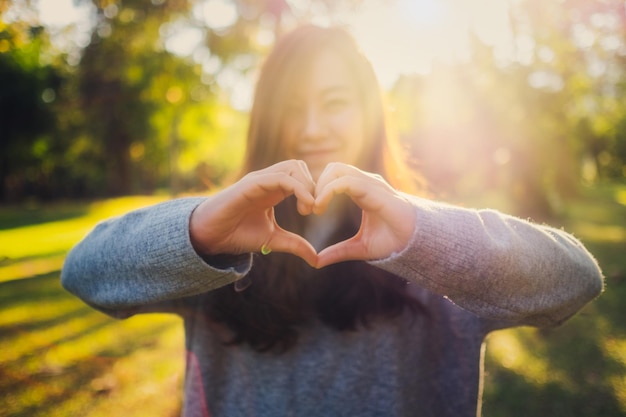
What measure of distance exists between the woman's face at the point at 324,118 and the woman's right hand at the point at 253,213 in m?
0.74

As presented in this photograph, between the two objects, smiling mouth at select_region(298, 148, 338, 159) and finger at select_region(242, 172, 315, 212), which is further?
smiling mouth at select_region(298, 148, 338, 159)

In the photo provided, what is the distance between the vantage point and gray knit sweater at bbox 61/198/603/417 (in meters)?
1.26

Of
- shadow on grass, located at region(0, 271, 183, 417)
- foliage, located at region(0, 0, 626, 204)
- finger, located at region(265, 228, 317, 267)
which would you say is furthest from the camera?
foliage, located at region(0, 0, 626, 204)

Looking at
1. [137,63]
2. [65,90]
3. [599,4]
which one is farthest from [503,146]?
[65,90]

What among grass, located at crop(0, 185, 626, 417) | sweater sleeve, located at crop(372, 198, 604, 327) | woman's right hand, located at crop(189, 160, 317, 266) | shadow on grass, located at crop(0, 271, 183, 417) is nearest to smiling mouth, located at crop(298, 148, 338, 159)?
woman's right hand, located at crop(189, 160, 317, 266)

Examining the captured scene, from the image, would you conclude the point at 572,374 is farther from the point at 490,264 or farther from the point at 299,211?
the point at 299,211

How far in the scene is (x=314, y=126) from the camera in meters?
2.05

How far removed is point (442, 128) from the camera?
70.8ft

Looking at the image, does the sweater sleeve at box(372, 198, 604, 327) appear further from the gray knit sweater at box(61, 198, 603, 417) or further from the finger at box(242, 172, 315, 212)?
the finger at box(242, 172, 315, 212)

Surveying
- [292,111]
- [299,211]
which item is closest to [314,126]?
[292,111]

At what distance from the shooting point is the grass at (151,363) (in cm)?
377

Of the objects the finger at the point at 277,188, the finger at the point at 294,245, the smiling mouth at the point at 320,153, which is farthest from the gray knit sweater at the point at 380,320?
the smiling mouth at the point at 320,153

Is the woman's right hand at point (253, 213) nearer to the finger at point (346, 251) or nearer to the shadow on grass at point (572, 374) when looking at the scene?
the finger at point (346, 251)

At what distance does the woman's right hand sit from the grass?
2.92 meters
